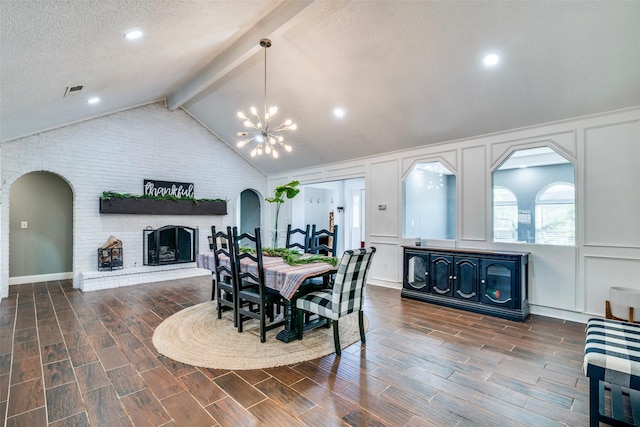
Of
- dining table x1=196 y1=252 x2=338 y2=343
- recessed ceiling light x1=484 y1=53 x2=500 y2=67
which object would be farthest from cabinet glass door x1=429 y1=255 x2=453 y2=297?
recessed ceiling light x1=484 y1=53 x2=500 y2=67

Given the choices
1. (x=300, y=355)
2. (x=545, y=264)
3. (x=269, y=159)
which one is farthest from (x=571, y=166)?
(x=269, y=159)

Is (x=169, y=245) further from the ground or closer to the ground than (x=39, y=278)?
further from the ground

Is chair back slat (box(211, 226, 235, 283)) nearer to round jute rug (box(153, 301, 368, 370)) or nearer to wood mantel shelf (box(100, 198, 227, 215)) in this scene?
round jute rug (box(153, 301, 368, 370))

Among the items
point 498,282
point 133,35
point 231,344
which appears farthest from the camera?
point 498,282

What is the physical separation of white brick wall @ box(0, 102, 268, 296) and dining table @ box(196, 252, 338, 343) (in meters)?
3.91

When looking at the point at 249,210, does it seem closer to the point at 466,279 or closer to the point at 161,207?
the point at 161,207

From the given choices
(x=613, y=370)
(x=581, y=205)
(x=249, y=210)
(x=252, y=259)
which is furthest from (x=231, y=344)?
(x=249, y=210)

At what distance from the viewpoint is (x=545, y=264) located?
397cm

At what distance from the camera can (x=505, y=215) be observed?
439cm

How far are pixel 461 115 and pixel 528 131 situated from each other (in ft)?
2.93

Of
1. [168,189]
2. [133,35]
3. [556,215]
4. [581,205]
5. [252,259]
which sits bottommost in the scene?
[252,259]

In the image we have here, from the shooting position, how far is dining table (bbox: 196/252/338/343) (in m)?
2.79

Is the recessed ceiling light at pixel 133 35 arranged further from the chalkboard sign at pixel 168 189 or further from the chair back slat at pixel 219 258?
the chalkboard sign at pixel 168 189

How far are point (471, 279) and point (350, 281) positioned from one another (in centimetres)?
232
